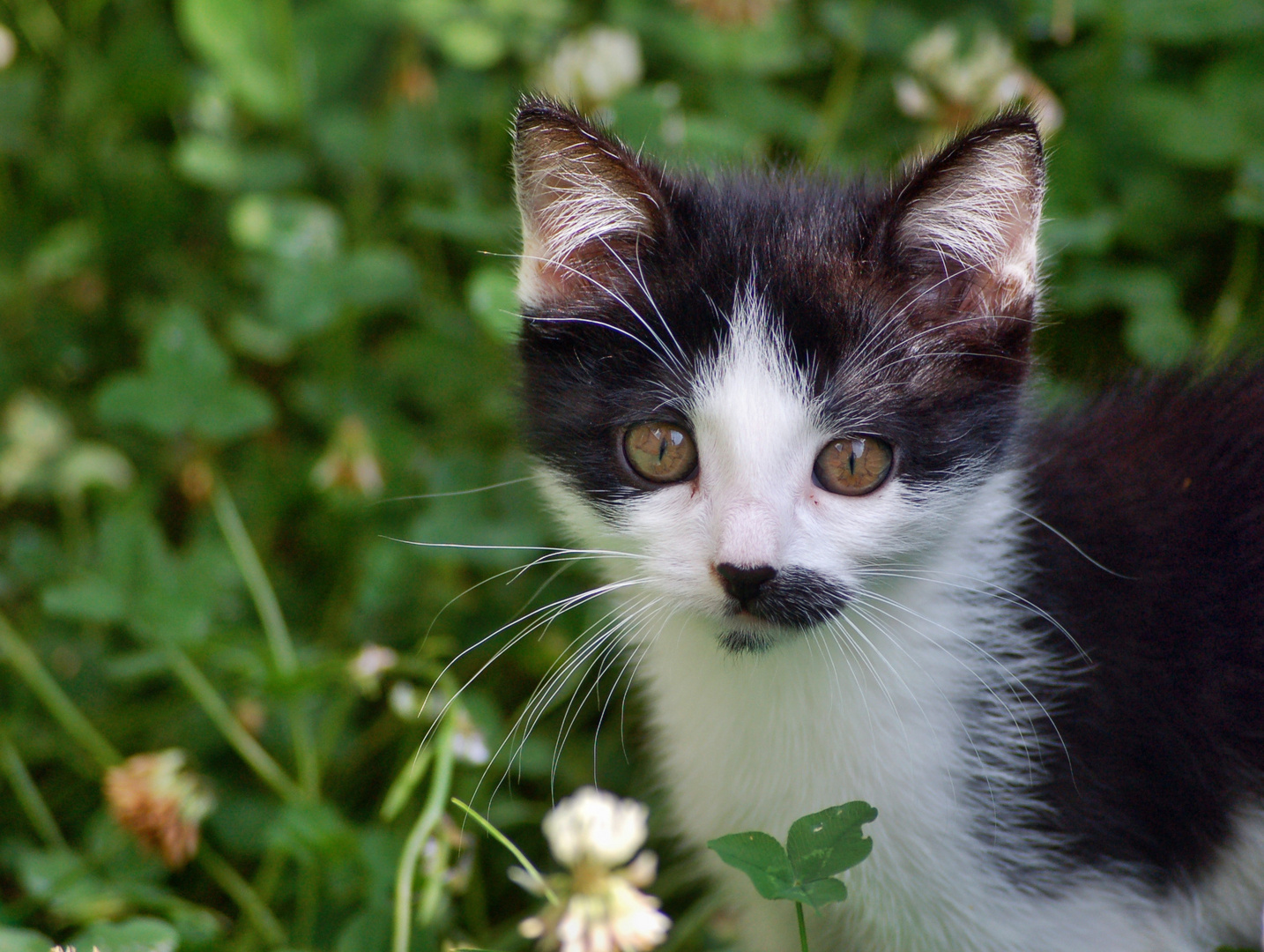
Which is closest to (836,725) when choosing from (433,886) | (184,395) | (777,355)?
(777,355)

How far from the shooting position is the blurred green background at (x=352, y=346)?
1.98 m

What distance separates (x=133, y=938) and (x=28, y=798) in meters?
0.72

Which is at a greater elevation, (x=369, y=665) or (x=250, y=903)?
(x=369, y=665)

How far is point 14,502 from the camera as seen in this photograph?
2.79m

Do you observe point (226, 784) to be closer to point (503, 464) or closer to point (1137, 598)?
point (503, 464)

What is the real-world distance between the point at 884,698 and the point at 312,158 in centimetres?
209

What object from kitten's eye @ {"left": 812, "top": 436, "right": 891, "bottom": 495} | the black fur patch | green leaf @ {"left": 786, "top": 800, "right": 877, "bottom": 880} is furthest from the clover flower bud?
the black fur patch

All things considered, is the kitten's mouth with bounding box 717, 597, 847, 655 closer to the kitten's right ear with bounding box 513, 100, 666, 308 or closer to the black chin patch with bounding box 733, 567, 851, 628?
the black chin patch with bounding box 733, 567, 851, 628

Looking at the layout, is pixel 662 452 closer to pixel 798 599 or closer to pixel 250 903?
pixel 798 599

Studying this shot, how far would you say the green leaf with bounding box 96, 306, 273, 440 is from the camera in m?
2.17

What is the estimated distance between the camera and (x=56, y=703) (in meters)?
2.09

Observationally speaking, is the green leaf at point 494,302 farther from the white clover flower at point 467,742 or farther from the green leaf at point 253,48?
the green leaf at point 253,48

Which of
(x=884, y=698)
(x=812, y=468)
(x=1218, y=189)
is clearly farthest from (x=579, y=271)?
(x=1218, y=189)

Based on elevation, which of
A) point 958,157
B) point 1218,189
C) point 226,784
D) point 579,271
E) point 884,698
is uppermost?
point 1218,189
